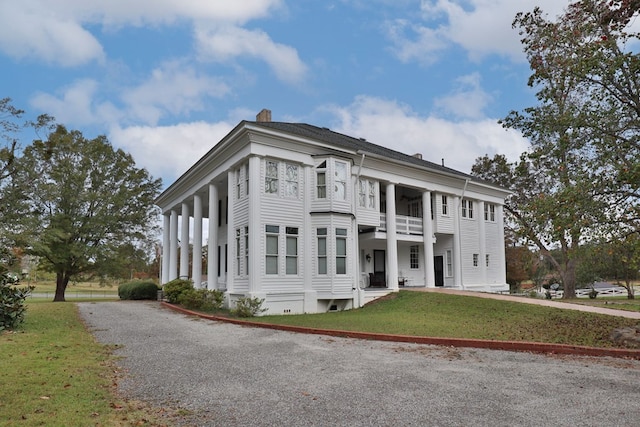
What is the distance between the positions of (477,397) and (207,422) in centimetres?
343

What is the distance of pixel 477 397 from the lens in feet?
19.5

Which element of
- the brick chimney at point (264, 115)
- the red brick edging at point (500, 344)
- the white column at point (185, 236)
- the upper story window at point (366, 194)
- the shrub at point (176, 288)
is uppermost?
the brick chimney at point (264, 115)

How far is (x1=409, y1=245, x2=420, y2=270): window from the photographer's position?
27641mm

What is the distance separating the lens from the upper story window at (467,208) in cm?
2799

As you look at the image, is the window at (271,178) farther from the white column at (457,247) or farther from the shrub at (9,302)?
the white column at (457,247)

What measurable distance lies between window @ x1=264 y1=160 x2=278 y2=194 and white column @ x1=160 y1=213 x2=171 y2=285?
50.9 feet

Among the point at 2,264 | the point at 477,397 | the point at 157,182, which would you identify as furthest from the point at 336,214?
the point at 157,182

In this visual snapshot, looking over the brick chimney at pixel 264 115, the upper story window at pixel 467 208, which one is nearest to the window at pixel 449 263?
the upper story window at pixel 467 208

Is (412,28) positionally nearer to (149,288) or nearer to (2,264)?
(2,264)

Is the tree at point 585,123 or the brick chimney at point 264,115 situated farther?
the brick chimney at point 264,115

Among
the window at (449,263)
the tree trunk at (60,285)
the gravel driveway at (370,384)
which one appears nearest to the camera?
the gravel driveway at (370,384)

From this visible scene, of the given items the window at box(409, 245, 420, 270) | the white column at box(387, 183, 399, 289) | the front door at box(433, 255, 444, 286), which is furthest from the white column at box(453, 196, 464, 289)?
the white column at box(387, 183, 399, 289)

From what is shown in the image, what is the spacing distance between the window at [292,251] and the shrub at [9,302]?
8.97 meters

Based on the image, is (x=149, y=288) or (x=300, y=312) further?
(x=149, y=288)
